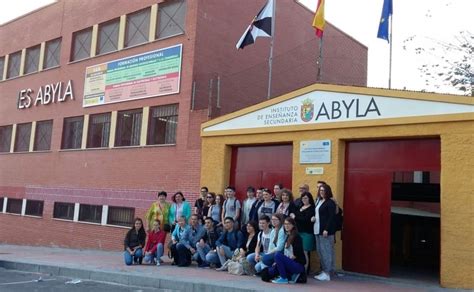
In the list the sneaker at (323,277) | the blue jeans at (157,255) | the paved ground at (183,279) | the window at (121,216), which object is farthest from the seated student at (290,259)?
the window at (121,216)

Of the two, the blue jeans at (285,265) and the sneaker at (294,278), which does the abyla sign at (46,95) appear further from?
the sneaker at (294,278)

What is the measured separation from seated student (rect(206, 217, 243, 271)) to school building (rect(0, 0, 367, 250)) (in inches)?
147

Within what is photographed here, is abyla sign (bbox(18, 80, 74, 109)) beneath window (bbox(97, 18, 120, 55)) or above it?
beneath

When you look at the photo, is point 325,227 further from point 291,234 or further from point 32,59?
point 32,59

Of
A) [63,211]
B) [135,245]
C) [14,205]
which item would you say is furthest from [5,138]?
[135,245]

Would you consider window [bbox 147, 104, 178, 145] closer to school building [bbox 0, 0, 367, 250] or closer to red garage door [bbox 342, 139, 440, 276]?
school building [bbox 0, 0, 367, 250]

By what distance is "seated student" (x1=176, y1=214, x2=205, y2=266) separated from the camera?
11.4m

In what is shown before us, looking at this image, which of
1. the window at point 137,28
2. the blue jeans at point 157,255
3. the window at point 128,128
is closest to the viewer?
the blue jeans at point 157,255

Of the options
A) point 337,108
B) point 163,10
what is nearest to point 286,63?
point 163,10

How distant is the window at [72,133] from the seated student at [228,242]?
10254 millimetres

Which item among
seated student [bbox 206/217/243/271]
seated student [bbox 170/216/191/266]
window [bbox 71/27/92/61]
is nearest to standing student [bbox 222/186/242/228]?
seated student [bbox 206/217/243/271]

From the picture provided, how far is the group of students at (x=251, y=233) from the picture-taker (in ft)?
30.1

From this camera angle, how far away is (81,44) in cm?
2016

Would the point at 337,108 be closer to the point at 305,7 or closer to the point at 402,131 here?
the point at 402,131
